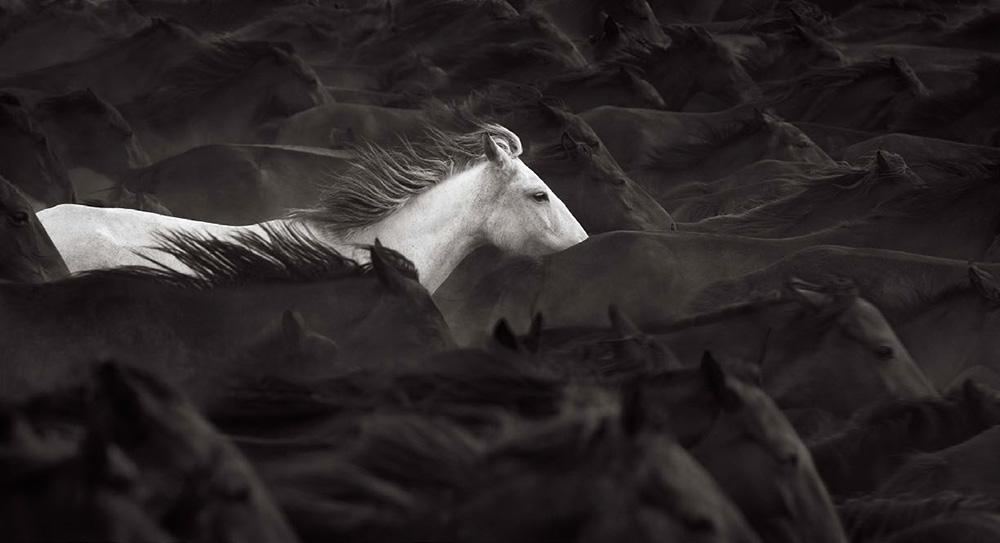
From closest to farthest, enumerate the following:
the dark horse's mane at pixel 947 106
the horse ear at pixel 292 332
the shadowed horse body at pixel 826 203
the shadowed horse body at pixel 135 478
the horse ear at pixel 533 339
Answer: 1. the shadowed horse body at pixel 135 478
2. the horse ear at pixel 533 339
3. the horse ear at pixel 292 332
4. the shadowed horse body at pixel 826 203
5. the dark horse's mane at pixel 947 106

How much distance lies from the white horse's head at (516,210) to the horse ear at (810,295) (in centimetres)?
94

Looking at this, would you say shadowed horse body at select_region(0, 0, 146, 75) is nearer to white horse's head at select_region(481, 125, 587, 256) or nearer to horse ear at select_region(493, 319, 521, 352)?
white horse's head at select_region(481, 125, 587, 256)

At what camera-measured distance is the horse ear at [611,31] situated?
31.0 ft

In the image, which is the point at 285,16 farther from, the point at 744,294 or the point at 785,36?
the point at 744,294

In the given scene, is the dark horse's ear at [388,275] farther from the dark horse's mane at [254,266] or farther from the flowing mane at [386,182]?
the flowing mane at [386,182]

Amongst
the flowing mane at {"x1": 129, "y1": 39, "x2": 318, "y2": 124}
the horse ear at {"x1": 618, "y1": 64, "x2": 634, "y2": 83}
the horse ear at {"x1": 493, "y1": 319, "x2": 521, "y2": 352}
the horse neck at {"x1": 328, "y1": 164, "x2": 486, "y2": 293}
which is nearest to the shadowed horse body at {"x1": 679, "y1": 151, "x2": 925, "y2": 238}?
the horse neck at {"x1": 328, "y1": 164, "x2": 486, "y2": 293}

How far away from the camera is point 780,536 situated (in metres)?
2.11

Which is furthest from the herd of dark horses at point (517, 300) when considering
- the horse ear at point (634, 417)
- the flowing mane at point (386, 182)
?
the flowing mane at point (386, 182)

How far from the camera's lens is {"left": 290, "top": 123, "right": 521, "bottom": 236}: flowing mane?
14.4ft

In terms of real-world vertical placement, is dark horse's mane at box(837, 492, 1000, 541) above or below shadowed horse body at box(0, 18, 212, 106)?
above

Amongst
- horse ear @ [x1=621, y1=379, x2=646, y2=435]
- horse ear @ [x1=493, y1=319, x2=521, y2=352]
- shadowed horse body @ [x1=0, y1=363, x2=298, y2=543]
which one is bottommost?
horse ear @ [x1=493, y1=319, x2=521, y2=352]

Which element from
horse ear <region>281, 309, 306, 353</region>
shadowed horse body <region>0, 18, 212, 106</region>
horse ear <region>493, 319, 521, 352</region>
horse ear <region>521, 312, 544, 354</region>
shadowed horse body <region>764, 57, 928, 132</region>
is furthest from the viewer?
shadowed horse body <region>764, 57, 928, 132</region>

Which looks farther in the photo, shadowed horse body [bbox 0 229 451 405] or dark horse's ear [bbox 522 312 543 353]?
shadowed horse body [bbox 0 229 451 405]

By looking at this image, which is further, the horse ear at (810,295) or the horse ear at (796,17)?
A: the horse ear at (796,17)
